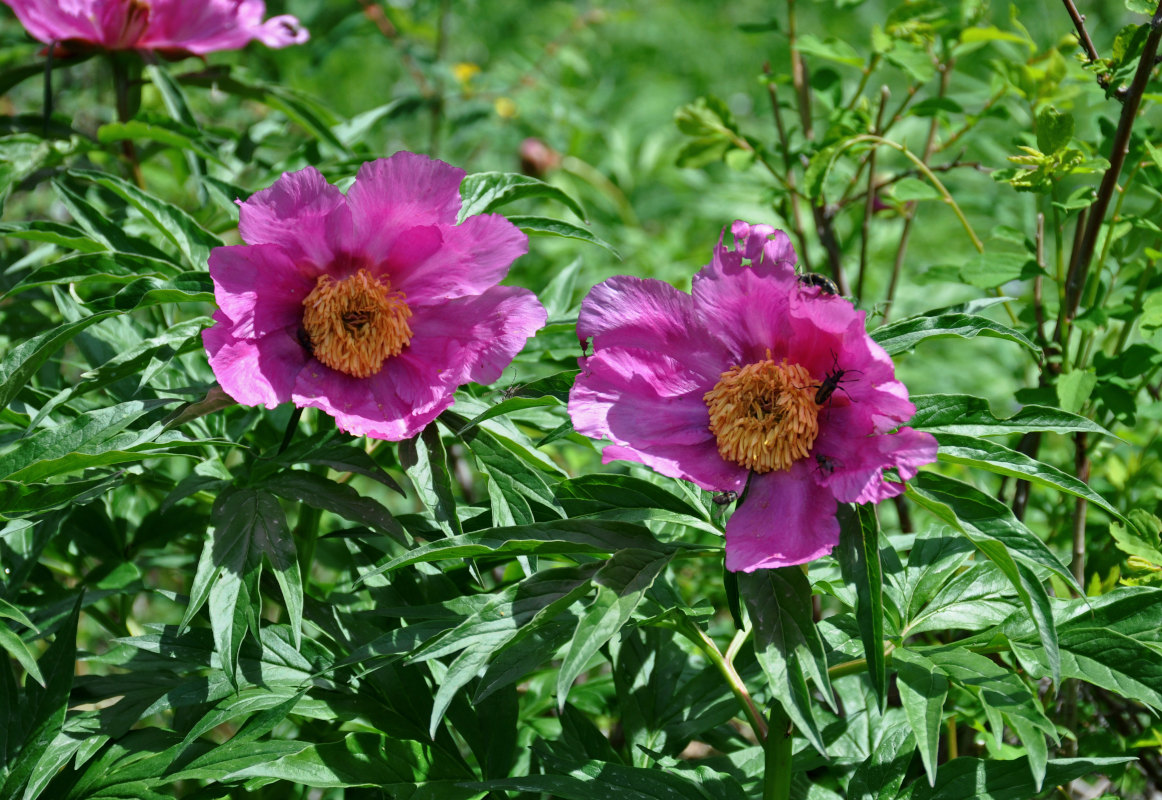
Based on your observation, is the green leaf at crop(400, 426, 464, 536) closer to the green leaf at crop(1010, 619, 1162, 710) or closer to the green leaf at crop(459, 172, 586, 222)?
the green leaf at crop(459, 172, 586, 222)

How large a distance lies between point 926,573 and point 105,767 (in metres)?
0.84

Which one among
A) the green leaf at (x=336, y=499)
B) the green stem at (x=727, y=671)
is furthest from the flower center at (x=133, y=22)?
the green stem at (x=727, y=671)

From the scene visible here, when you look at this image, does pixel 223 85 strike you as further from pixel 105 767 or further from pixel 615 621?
pixel 615 621

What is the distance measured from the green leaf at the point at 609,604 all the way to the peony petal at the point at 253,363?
0.39 meters

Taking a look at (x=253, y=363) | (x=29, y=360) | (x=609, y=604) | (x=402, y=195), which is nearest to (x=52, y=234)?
(x=29, y=360)

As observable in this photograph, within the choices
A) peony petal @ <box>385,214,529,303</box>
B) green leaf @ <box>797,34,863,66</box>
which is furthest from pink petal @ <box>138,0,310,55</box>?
green leaf @ <box>797,34,863,66</box>

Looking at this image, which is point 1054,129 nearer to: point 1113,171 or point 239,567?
point 1113,171

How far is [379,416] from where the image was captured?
3.76 ft

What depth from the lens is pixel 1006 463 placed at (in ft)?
3.16

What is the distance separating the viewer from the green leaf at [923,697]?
919 millimetres

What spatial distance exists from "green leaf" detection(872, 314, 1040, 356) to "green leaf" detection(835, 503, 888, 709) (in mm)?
163

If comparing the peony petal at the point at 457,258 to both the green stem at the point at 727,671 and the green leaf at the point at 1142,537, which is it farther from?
the green leaf at the point at 1142,537

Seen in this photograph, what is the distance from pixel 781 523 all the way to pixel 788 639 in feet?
0.33

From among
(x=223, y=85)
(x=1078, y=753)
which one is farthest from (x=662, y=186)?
(x=1078, y=753)
